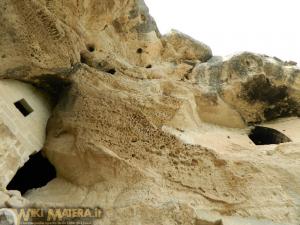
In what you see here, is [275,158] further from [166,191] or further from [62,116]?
[62,116]

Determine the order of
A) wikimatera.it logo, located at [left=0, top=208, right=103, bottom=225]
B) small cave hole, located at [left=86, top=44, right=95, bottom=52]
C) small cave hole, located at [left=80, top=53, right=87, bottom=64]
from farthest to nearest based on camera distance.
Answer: small cave hole, located at [left=86, top=44, right=95, bottom=52] < small cave hole, located at [left=80, top=53, right=87, bottom=64] < wikimatera.it logo, located at [left=0, top=208, right=103, bottom=225]

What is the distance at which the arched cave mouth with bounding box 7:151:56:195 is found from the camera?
5214mm

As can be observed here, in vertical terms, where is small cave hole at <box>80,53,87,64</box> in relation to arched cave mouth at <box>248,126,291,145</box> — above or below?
above

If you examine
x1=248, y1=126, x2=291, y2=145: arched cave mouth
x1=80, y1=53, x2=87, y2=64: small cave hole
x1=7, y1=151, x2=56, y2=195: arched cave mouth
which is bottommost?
x1=248, y1=126, x2=291, y2=145: arched cave mouth

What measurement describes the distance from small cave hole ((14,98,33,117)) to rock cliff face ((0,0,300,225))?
412 mm

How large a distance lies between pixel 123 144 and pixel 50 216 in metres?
1.59

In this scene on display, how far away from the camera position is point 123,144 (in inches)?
186

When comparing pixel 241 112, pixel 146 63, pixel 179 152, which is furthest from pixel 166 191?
pixel 146 63

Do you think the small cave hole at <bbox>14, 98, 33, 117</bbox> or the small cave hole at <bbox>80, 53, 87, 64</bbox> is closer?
the small cave hole at <bbox>14, 98, 33, 117</bbox>

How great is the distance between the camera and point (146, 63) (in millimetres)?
8914

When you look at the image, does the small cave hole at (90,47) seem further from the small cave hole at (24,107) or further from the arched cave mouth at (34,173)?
the arched cave mouth at (34,173)

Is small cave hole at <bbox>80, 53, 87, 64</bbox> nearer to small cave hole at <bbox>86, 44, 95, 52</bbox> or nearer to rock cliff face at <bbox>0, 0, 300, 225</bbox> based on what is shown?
rock cliff face at <bbox>0, 0, 300, 225</bbox>

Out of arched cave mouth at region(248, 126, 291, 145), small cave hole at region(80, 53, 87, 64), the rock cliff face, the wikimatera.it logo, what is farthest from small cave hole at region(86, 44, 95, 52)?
arched cave mouth at region(248, 126, 291, 145)

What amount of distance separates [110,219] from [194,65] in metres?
6.45
